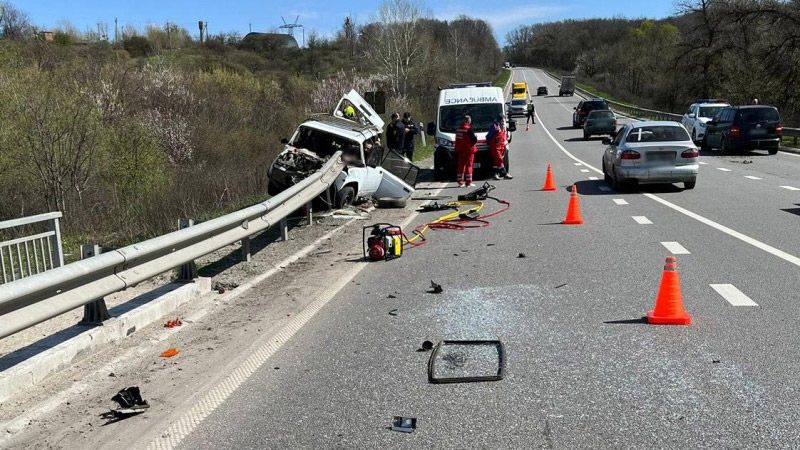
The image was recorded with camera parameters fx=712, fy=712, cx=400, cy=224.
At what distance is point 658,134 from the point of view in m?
16.5

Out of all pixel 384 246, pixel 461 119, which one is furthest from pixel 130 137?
pixel 384 246

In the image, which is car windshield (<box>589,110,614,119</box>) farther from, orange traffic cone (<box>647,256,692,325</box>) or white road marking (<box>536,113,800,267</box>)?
orange traffic cone (<box>647,256,692,325</box>)

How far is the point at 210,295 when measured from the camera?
24.8 ft

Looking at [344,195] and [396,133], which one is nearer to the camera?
[344,195]

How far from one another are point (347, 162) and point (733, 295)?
27.1 ft

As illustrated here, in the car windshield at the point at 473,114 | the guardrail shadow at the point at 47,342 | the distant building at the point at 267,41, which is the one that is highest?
the distant building at the point at 267,41

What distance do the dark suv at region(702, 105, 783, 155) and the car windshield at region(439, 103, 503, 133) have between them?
10.6 metres

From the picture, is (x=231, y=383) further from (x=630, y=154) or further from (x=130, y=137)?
(x=130, y=137)

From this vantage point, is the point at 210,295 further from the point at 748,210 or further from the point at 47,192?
the point at 47,192

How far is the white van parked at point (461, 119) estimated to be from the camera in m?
20.6

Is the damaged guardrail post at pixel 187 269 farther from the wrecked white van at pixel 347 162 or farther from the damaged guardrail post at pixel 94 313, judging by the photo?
the wrecked white van at pixel 347 162

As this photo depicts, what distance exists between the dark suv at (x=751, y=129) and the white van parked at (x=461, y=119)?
32.3ft

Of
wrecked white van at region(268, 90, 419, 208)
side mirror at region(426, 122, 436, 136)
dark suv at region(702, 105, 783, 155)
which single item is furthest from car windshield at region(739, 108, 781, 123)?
wrecked white van at region(268, 90, 419, 208)

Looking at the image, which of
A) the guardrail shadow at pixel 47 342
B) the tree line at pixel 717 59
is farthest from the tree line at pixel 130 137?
the tree line at pixel 717 59
